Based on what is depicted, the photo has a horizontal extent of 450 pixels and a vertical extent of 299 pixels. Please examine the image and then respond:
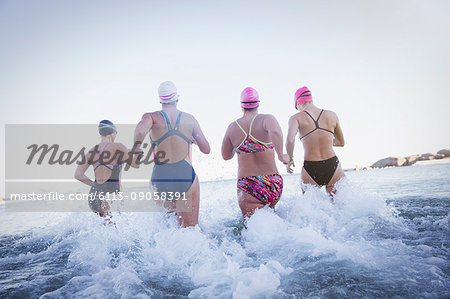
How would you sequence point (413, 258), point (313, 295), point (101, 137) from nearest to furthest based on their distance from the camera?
point (313, 295), point (413, 258), point (101, 137)

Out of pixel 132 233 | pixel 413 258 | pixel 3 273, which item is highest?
pixel 413 258

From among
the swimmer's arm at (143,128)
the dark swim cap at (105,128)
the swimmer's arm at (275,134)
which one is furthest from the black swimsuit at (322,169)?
the dark swim cap at (105,128)

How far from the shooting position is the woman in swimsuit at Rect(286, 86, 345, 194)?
4.00 m

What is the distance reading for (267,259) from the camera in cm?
237

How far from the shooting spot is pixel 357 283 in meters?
1.73

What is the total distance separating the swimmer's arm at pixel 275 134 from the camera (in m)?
3.32

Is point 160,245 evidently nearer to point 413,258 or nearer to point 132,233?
point 132,233

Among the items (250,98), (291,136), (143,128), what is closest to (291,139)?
(291,136)

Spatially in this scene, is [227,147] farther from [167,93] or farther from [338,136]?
[338,136]

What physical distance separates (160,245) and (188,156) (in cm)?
118

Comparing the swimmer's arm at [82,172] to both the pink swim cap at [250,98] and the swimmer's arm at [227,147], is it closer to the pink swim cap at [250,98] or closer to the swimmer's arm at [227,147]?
the swimmer's arm at [227,147]

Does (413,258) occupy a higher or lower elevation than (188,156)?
lower

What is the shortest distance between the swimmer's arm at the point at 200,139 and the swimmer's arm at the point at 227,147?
431 millimetres

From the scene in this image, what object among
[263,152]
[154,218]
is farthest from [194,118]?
[154,218]
